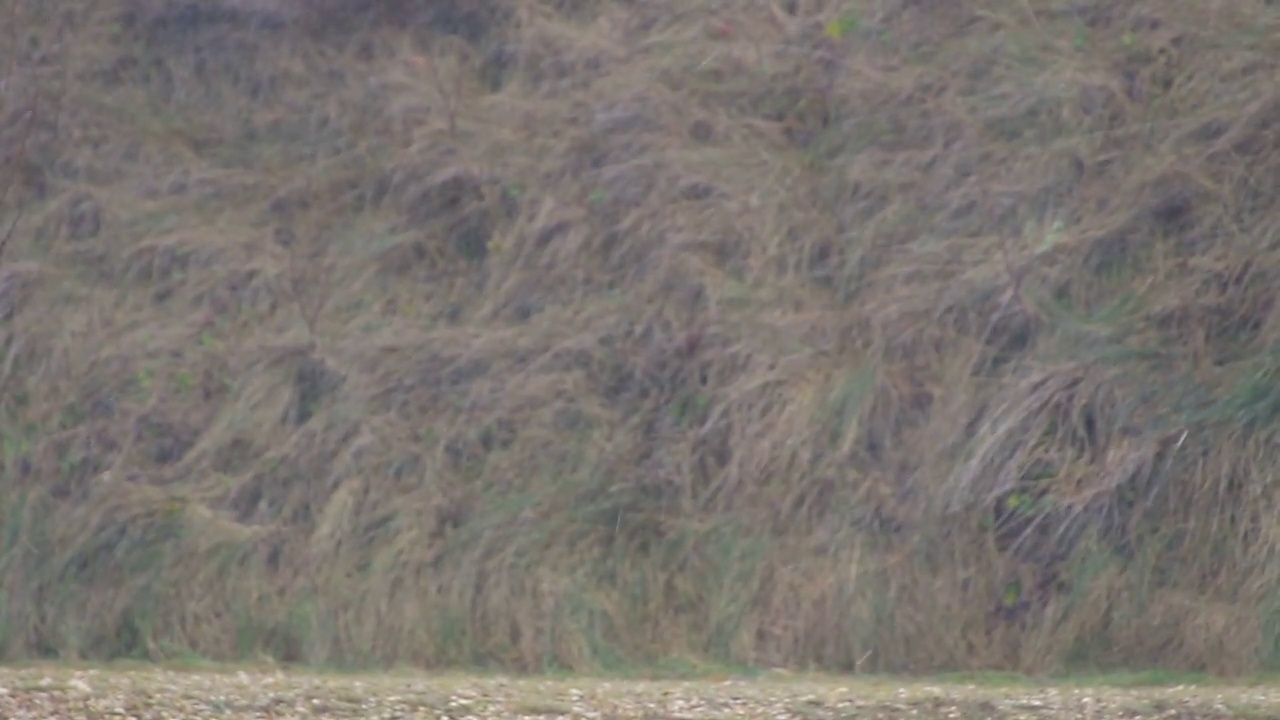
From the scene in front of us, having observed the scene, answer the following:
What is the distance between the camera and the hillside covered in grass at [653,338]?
29.9 ft

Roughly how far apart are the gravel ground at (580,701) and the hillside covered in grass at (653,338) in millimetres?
897

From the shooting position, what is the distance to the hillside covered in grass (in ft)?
29.9

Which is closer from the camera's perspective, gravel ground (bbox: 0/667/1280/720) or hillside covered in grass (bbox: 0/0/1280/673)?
gravel ground (bbox: 0/667/1280/720)

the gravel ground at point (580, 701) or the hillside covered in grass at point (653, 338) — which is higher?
the hillside covered in grass at point (653, 338)

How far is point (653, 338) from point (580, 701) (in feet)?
9.63

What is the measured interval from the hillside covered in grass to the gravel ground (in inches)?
35.3

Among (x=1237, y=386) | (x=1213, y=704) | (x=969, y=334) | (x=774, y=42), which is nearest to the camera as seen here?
(x=1213, y=704)

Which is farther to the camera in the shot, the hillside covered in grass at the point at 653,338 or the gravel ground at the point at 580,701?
the hillside covered in grass at the point at 653,338

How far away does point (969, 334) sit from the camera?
9.74 m

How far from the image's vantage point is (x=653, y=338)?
10.2 m

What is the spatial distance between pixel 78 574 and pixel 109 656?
1.72 ft

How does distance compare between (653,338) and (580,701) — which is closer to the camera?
(580,701)

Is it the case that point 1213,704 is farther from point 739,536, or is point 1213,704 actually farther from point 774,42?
point 774,42

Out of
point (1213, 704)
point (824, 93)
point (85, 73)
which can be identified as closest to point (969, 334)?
point (824, 93)
